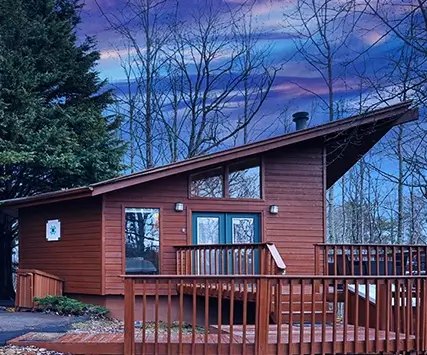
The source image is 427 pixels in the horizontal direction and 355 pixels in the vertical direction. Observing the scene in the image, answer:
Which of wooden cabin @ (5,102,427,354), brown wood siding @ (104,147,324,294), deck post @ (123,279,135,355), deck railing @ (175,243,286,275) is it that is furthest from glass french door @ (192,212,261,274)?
deck post @ (123,279,135,355)

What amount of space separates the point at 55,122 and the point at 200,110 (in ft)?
28.0

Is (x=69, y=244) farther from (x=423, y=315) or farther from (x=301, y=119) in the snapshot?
(x=423, y=315)

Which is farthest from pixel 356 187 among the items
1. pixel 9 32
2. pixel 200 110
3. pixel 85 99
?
pixel 9 32

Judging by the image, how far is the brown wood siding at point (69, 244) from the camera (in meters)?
10.6

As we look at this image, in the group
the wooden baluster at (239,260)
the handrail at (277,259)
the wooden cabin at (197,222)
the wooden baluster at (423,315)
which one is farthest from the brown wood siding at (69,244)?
the wooden baluster at (423,315)

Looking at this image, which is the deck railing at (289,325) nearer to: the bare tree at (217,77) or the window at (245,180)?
the window at (245,180)

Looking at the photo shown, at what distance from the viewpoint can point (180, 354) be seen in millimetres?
5891

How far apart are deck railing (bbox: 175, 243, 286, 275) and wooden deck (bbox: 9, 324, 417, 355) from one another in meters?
2.02

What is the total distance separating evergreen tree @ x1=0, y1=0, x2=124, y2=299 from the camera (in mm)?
13758

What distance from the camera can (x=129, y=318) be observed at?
5.89 m

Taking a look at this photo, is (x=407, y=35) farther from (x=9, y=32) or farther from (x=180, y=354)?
(x=9, y=32)

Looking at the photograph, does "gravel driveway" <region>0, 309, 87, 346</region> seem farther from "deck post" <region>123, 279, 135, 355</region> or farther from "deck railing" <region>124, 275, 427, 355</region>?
"deck railing" <region>124, 275, 427, 355</region>

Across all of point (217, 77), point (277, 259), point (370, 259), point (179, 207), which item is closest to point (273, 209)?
point (179, 207)

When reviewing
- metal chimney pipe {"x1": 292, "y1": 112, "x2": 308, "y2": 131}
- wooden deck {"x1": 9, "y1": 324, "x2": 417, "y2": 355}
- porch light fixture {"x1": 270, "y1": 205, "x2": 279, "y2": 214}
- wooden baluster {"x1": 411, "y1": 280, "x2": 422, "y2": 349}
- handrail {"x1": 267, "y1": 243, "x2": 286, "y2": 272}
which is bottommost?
wooden deck {"x1": 9, "y1": 324, "x2": 417, "y2": 355}
